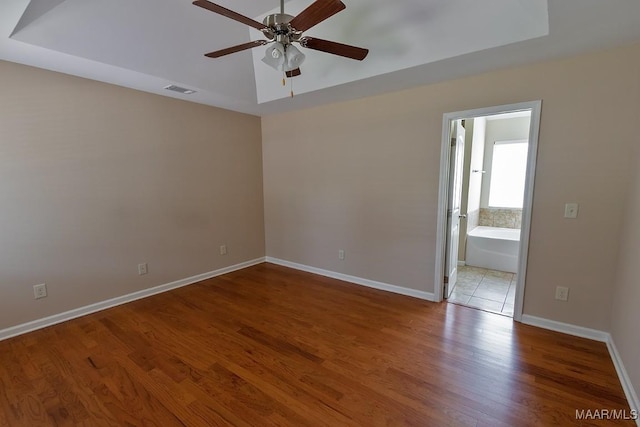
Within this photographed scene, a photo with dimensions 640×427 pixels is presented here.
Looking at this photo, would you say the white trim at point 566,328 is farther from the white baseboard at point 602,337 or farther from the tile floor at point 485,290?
the tile floor at point 485,290

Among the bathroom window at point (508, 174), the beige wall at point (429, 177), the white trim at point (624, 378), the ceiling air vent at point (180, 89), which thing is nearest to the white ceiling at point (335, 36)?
the ceiling air vent at point (180, 89)

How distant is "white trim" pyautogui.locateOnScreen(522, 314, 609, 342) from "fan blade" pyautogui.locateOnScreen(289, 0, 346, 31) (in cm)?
295

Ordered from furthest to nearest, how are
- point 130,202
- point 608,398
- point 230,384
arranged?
point 130,202 → point 230,384 → point 608,398

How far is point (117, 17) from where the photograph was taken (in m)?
2.07

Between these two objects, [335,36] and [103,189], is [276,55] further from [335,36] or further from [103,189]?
[103,189]

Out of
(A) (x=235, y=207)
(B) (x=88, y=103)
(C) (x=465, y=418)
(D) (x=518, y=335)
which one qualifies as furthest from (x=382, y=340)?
(B) (x=88, y=103)

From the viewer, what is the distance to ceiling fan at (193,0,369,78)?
145 cm

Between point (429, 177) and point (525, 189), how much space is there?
85cm

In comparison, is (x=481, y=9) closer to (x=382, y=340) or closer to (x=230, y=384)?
(x=382, y=340)

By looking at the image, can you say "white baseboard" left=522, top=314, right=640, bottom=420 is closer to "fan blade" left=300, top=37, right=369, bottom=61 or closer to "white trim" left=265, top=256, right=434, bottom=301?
"white trim" left=265, top=256, right=434, bottom=301

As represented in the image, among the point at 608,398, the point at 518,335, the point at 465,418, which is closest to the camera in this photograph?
the point at 465,418

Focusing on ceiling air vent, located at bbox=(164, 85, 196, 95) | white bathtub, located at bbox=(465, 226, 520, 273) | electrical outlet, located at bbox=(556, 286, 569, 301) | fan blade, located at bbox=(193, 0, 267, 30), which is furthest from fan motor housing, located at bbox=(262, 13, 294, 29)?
white bathtub, located at bbox=(465, 226, 520, 273)

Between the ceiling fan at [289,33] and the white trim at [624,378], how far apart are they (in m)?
2.64

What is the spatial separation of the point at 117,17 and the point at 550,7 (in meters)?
2.88
